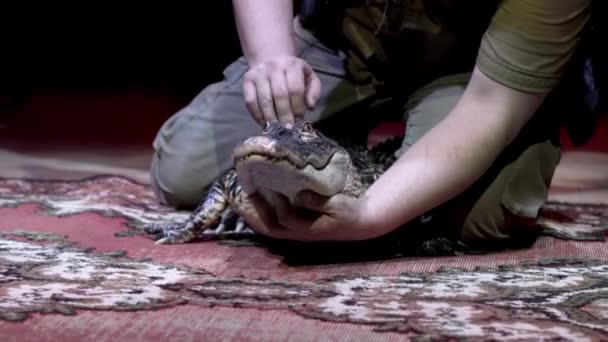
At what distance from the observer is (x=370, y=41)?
1742mm

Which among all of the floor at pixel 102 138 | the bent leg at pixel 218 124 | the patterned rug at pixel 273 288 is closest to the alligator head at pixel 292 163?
the patterned rug at pixel 273 288

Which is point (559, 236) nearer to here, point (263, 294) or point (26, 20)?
point (263, 294)

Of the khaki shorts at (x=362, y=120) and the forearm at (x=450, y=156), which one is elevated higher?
the forearm at (x=450, y=156)

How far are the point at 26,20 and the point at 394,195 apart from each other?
3533mm

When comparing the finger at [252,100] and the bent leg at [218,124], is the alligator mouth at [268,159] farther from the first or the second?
the bent leg at [218,124]

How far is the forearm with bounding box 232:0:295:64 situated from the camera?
1.45 meters

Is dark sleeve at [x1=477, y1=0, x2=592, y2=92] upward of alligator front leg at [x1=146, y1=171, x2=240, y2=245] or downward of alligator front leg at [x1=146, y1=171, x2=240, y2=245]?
upward

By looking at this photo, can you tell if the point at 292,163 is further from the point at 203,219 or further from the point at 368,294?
the point at 203,219

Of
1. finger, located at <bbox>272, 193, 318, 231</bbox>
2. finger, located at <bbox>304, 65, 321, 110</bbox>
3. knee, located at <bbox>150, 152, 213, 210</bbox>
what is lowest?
knee, located at <bbox>150, 152, 213, 210</bbox>

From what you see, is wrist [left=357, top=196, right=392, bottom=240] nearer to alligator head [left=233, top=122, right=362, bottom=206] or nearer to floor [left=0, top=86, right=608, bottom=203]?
alligator head [left=233, top=122, right=362, bottom=206]

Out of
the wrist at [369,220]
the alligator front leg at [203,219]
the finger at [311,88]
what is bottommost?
the alligator front leg at [203,219]

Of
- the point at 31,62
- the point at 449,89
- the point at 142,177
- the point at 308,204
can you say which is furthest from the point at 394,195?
the point at 31,62

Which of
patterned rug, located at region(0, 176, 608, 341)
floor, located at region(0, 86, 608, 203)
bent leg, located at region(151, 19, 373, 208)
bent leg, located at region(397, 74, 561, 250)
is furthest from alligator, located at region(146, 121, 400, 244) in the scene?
floor, located at region(0, 86, 608, 203)

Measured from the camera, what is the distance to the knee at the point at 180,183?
1968 mm
